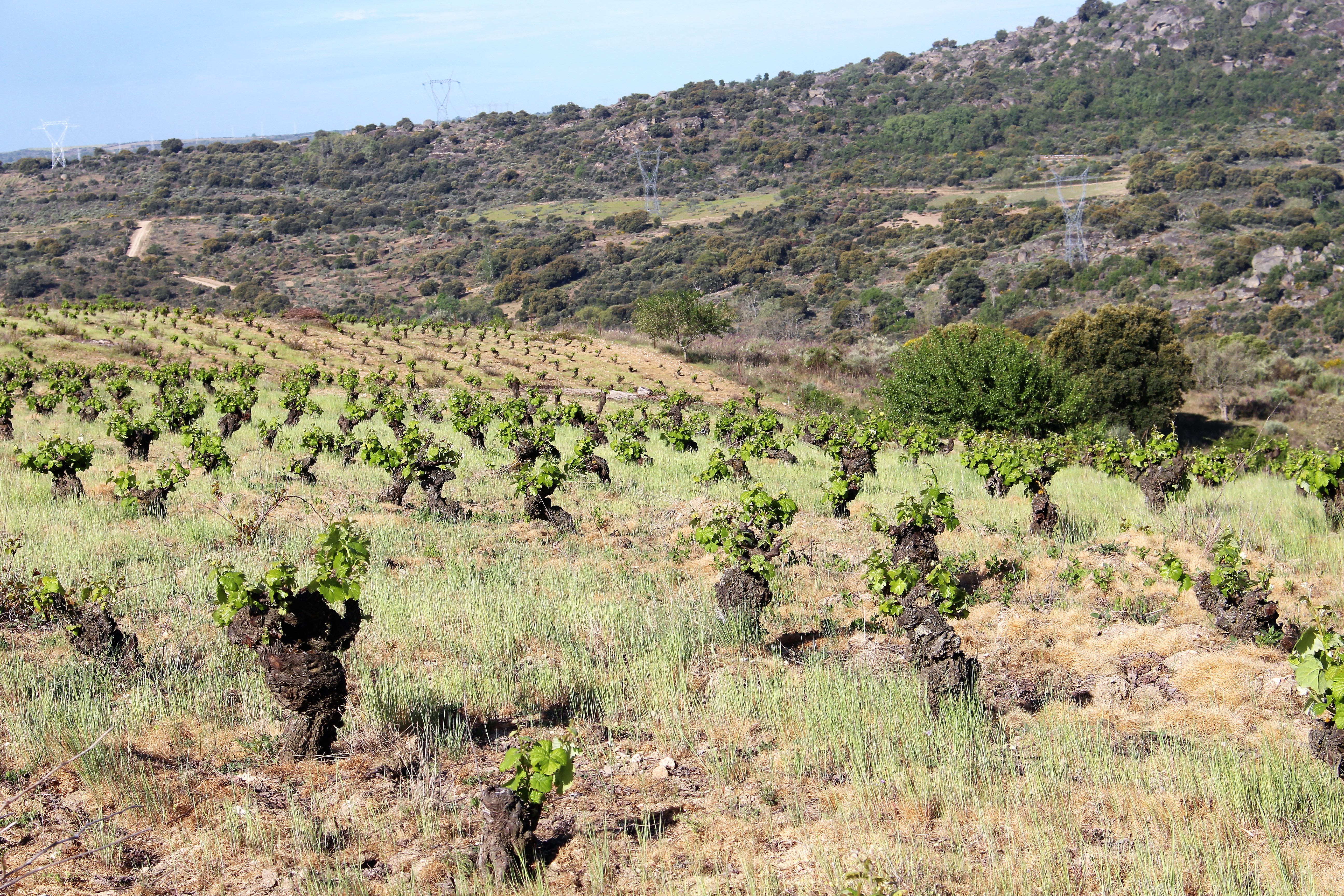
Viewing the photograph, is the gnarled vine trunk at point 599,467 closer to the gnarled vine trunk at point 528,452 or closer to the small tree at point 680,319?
the gnarled vine trunk at point 528,452

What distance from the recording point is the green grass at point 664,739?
4809 mm

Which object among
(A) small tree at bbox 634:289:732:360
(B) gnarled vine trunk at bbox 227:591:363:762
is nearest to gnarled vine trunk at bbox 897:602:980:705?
(B) gnarled vine trunk at bbox 227:591:363:762

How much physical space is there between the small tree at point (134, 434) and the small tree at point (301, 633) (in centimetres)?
1177

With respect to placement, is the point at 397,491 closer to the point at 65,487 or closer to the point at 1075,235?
the point at 65,487

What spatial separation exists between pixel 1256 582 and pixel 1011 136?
151 m

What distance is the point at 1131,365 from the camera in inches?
1661

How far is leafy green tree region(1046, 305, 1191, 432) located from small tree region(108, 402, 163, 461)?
1402 inches

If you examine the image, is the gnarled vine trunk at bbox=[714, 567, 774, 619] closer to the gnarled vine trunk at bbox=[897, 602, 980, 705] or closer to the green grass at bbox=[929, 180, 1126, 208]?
the gnarled vine trunk at bbox=[897, 602, 980, 705]

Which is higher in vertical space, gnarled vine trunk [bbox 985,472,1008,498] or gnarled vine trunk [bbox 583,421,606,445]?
gnarled vine trunk [bbox 583,421,606,445]

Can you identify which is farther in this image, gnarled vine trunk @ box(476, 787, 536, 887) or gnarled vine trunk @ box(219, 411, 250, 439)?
gnarled vine trunk @ box(219, 411, 250, 439)

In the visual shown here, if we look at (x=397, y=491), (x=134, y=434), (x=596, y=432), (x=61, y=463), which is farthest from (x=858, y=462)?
(x=134, y=434)

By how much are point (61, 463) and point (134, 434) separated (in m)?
3.36

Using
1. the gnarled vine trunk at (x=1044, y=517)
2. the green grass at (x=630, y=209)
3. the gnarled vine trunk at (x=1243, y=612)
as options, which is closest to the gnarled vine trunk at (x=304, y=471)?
the gnarled vine trunk at (x=1044, y=517)

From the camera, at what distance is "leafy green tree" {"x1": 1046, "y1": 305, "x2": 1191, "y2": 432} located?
136ft
